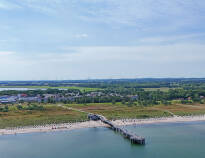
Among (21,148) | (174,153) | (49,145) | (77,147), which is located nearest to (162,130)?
(174,153)

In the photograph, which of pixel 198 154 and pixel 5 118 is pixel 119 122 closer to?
pixel 198 154

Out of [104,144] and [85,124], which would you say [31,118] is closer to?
[85,124]

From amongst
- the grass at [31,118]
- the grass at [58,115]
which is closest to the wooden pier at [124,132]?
the grass at [58,115]

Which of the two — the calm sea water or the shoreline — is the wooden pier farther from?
the shoreline

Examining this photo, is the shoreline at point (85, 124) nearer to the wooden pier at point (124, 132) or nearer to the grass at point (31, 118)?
the wooden pier at point (124, 132)

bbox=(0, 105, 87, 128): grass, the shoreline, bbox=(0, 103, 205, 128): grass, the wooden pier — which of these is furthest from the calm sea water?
bbox=(0, 103, 205, 128): grass

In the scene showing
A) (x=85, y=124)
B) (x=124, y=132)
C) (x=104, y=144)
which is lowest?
(x=104, y=144)

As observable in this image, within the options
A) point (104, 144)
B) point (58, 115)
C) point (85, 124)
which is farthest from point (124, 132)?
point (58, 115)

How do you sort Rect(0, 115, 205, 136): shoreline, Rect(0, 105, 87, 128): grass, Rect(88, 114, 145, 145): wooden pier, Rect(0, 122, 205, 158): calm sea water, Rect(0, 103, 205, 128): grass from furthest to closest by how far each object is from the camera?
Rect(0, 103, 205, 128): grass < Rect(0, 105, 87, 128): grass < Rect(0, 115, 205, 136): shoreline < Rect(88, 114, 145, 145): wooden pier < Rect(0, 122, 205, 158): calm sea water
